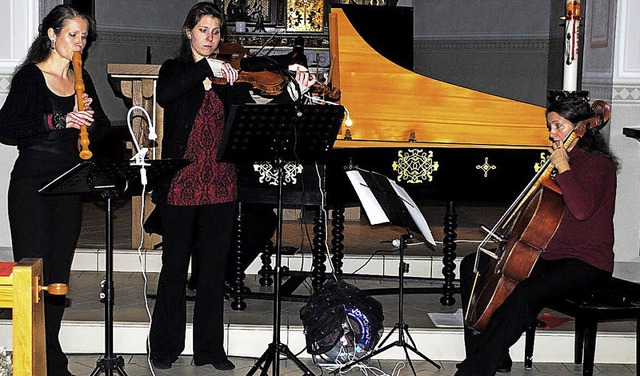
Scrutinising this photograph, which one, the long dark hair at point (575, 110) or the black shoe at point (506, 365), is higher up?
the long dark hair at point (575, 110)

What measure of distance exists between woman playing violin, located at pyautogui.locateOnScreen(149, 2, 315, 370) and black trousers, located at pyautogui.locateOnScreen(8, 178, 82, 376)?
1.53ft

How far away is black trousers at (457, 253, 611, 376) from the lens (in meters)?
4.12

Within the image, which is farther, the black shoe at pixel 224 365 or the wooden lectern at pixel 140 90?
the wooden lectern at pixel 140 90

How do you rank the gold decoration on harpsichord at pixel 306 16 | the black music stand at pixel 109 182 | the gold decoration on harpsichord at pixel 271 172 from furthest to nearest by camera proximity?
the gold decoration on harpsichord at pixel 306 16
the gold decoration on harpsichord at pixel 271 172
the black music stand at pixel 109 182

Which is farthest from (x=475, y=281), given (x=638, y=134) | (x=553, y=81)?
(x=553, y=81)

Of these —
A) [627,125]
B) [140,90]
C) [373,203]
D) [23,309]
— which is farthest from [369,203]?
[23,309]

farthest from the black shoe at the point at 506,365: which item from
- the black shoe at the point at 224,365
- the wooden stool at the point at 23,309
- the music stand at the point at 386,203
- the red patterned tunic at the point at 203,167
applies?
the wooden stool at the point at 23,309

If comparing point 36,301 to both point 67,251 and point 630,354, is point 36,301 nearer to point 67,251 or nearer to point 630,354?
point 67,251

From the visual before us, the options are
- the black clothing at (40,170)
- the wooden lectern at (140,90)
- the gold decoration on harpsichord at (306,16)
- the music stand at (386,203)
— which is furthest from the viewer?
the gold decoration on harpsichord at (306,16)

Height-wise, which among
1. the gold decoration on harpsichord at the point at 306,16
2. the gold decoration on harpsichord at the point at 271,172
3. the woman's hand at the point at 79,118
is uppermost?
the gold decoration on harpsichord at the point at 306,16

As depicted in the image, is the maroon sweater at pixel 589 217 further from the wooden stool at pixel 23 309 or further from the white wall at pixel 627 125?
the wooden stool at pixel 23 309

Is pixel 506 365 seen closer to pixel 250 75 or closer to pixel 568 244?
pixel 568 244

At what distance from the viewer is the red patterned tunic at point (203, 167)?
434 centimetres

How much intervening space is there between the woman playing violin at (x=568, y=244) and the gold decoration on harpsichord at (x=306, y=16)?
23.1 feet
